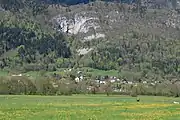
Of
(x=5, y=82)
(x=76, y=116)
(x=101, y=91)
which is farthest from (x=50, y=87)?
(x=76, y=116)

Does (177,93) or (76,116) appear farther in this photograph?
(177,93)

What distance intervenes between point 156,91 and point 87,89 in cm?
2671

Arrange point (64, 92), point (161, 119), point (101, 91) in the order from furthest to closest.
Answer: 1. point (101, 91)
2. point (64, 92)
3. point (161, 119)

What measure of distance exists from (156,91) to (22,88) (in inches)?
2362

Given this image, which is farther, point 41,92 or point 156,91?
point 156,91

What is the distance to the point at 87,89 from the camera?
183 metres

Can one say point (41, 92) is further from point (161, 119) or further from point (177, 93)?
→ point (161, 119)

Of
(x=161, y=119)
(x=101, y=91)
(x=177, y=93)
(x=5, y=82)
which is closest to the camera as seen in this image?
(x=161, y=119)

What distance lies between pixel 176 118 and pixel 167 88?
465 feet

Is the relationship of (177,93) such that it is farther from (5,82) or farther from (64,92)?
(5,82)

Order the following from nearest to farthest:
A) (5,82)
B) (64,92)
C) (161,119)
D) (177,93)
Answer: (161,119) < (5,82) < (64,92) < (177,93)

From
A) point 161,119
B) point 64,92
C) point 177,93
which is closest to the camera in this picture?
point 161,119

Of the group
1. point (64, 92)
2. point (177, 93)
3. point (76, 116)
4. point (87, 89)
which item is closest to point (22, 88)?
point (64, 92)

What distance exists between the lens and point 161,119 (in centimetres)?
4391
